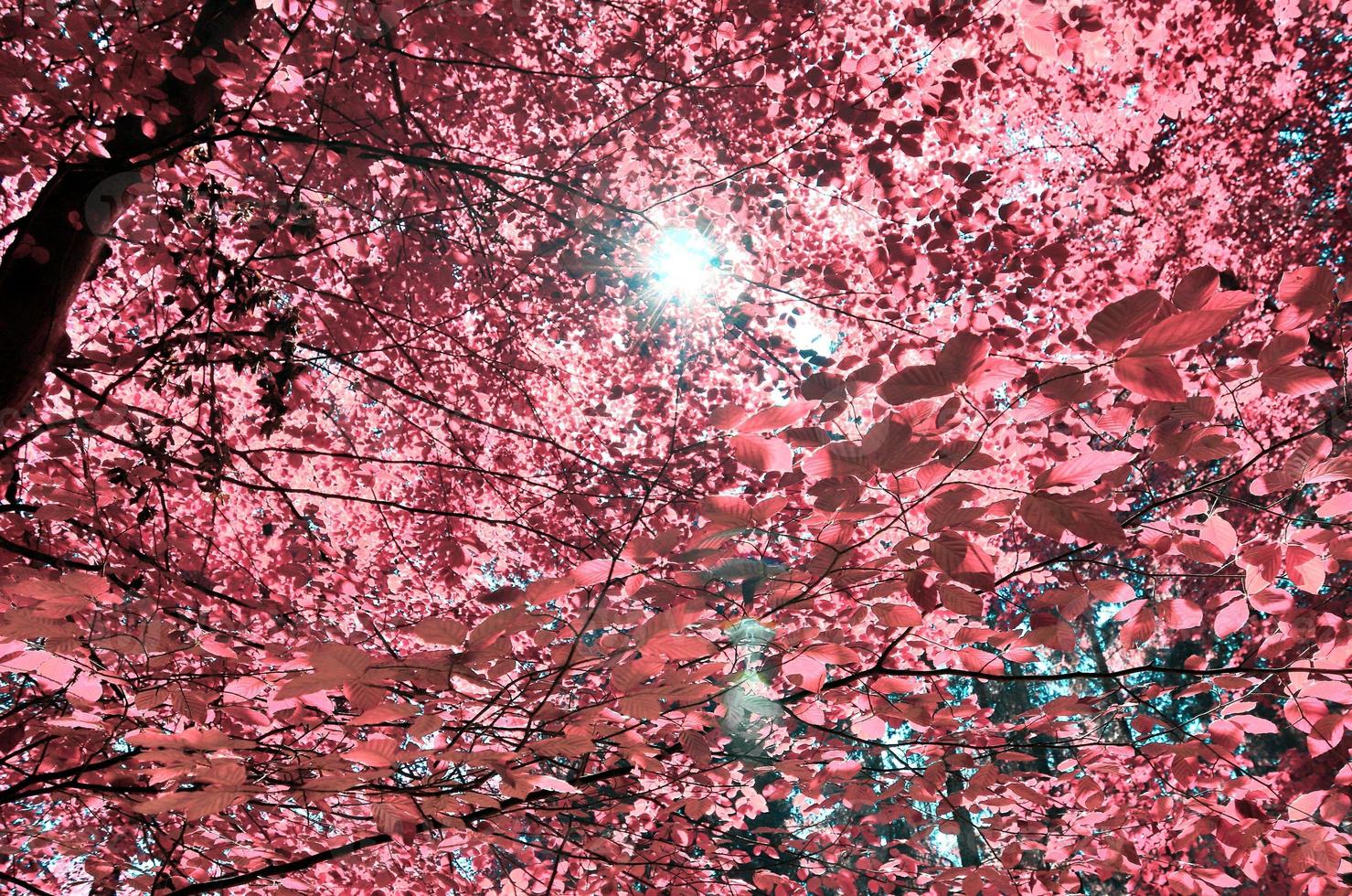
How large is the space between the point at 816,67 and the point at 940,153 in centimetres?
346

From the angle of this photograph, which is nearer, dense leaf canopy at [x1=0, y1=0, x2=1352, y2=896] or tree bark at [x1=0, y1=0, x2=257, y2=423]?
dense leaf canopy at [x1=0, y1=0, x2=1352, y2=896]

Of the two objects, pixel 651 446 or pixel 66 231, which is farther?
pixel 651 446

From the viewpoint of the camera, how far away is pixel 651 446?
7066mm

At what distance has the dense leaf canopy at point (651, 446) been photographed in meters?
1.52

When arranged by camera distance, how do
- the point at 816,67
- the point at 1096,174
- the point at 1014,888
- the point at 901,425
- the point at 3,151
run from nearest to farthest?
the point at 901,425, the point at 1014,888, the point at 3,151, the point at 816,67, the point at 1096,174

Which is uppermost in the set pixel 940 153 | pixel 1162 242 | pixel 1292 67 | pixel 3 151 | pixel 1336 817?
pixel 1292 67

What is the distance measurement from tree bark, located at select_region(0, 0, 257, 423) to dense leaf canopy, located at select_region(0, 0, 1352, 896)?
21mm

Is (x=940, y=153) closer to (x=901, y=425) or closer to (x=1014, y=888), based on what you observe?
(x=1014, y=888)

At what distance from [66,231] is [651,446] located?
4.55m

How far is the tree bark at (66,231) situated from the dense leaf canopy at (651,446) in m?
0.02

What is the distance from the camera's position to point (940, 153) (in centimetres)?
682

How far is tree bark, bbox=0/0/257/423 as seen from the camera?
125 inches

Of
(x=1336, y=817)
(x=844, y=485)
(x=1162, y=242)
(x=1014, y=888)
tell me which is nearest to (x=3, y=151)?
(x=844, y=485)

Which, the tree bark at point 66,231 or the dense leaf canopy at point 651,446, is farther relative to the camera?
the tree bark at point 66,231
